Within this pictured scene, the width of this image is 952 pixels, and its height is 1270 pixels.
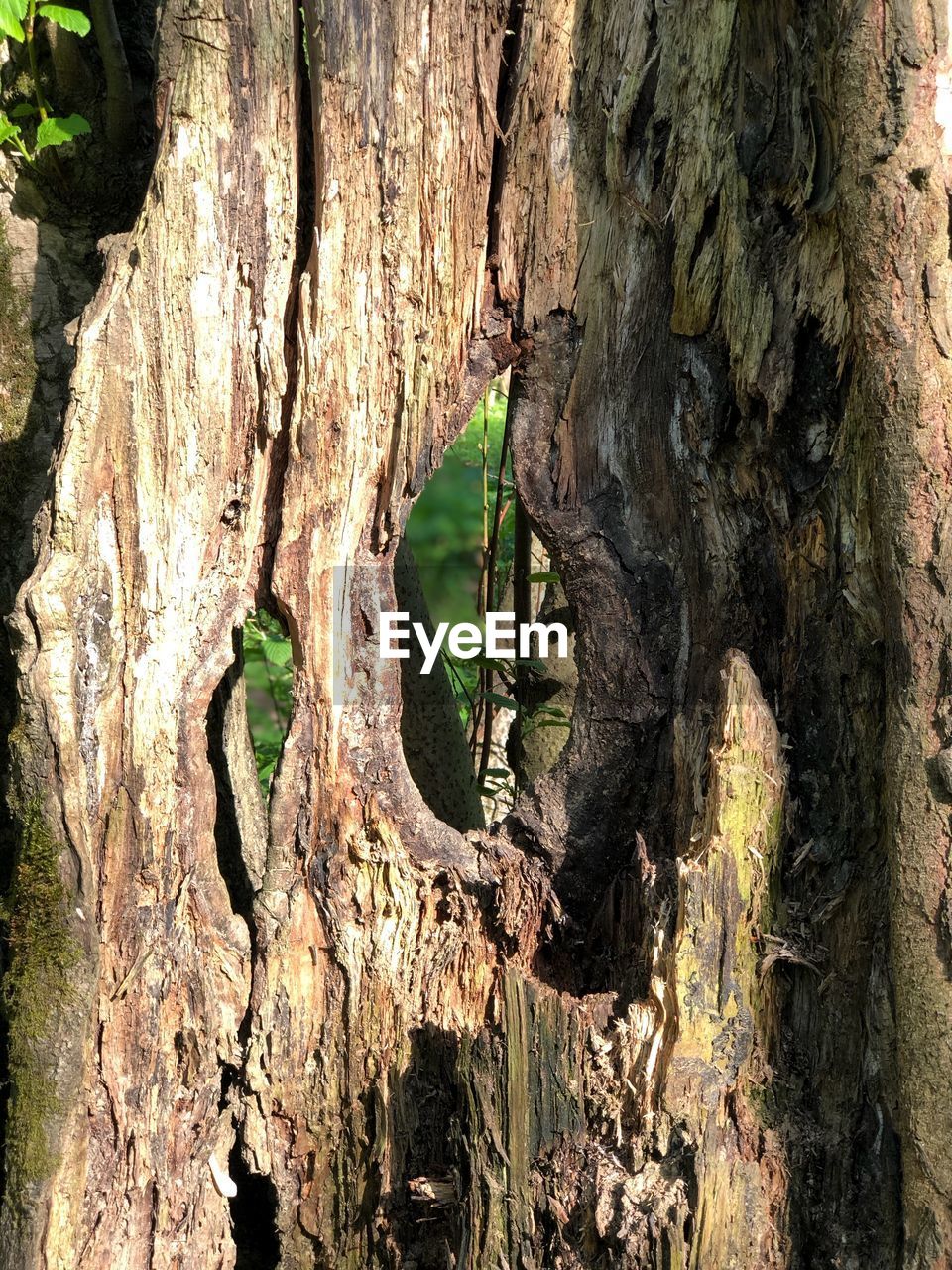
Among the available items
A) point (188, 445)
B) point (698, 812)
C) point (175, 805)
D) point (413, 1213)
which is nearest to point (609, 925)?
point (698, 812)

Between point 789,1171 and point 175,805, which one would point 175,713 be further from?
point 789,1171

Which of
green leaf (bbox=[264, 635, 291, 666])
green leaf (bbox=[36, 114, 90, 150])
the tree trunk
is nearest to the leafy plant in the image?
green leaf (bbox=[36, 114, 90, 150])

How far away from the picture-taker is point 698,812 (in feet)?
7.45

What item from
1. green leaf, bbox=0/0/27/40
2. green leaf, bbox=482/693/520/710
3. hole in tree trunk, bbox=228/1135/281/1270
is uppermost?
green leaf, bbox=0/0/27/40

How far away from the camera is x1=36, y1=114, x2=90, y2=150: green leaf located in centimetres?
248

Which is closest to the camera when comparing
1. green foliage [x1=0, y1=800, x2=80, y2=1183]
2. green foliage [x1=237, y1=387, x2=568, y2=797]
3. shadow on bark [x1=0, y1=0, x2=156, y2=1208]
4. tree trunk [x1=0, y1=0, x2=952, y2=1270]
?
tree trunk [x1=0, y1=0, x2=952, y2=1270]

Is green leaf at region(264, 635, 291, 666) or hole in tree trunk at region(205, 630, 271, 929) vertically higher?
green leaf at region(264, 635, 291, 666)

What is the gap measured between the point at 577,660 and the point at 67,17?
173 centimetres

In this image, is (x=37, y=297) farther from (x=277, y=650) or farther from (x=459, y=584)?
(x=459, y=584)

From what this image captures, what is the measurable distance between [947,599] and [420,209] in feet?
4.45

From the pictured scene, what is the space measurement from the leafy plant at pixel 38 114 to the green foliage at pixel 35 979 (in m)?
1.48

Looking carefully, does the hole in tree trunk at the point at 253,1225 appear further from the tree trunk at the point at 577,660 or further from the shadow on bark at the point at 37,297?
the shadow on bark at the point at 37,297

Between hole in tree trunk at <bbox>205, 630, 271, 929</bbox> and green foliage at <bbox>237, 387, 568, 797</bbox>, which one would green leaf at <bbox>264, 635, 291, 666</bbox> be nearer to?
green foliage at <bbox>237, 387, 568, 797</bbox>

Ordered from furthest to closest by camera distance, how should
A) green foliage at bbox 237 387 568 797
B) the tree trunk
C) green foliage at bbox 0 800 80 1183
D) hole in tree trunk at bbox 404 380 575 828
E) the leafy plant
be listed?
green foliage at bbox 237 387 568 797 < hole in tree trunk at bbox 404 380 575 828 < the leafy plant < green foliage at bbox 0 800 80 1183 < the tree trunk
